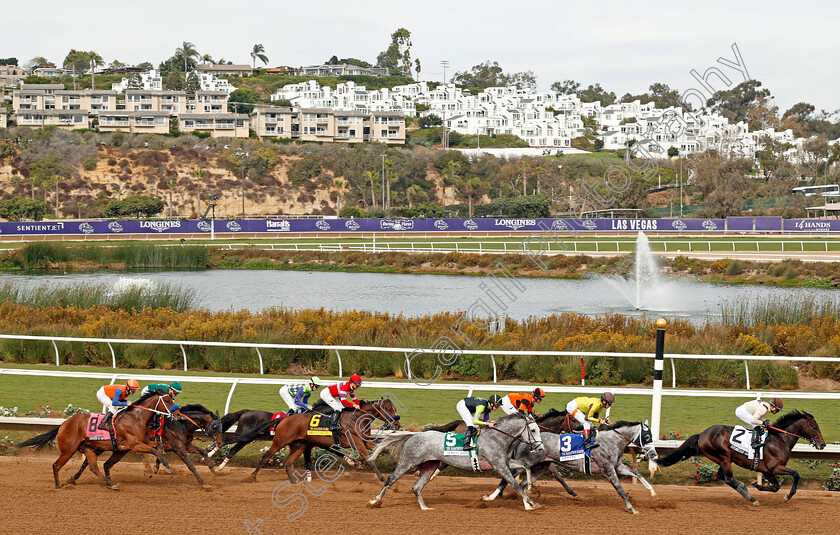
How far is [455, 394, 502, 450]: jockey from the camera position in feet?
29.1

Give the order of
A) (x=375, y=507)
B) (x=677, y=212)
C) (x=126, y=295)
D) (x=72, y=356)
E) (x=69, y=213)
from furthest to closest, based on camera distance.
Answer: (x=69, y=213)
(x=677, y=212)
(x=126, y=295)
(x=72, y=356)
(x=375, y=507)

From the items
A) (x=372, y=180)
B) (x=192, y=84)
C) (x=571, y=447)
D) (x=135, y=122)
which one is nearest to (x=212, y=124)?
(x=135, y=122)

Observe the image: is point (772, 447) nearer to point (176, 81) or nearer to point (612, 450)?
point (612, 450)

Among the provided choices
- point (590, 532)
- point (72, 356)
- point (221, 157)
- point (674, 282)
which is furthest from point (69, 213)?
point (590, 532)

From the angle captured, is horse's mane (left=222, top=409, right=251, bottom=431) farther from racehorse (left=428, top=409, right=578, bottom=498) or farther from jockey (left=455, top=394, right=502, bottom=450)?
jockey (left=455, top=394, right=502, bottom=450)

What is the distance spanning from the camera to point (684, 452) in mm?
9367

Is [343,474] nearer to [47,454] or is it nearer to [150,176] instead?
[47,454]

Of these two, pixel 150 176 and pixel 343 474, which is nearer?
pixel 343 474

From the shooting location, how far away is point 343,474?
10406 mm

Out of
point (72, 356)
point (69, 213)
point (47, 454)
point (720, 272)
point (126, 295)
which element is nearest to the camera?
point (47, 454)

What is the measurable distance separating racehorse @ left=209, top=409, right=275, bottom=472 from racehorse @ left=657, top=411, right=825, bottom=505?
5.24 m

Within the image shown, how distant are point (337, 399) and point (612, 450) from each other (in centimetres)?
326

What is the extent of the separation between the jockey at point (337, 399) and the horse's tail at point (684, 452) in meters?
3.69

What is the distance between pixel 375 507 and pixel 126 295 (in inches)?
654
